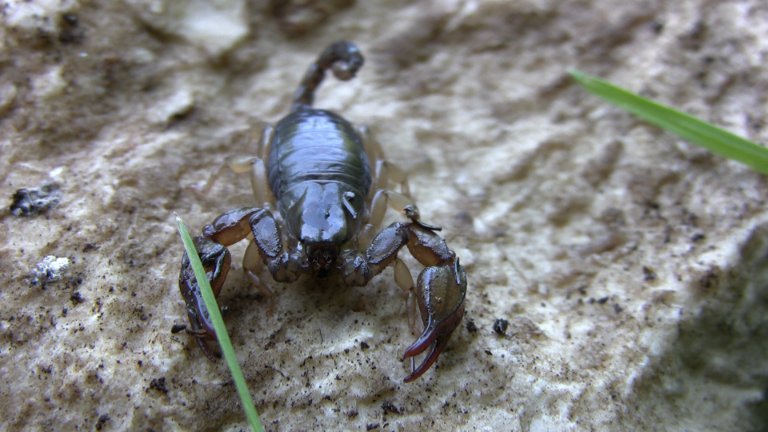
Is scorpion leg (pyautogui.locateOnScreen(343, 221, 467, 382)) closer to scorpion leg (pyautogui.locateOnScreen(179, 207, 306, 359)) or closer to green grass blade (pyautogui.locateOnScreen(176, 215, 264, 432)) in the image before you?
scorpion leg (pyautogui.locateOnScreen(179, 207, 306, 359))

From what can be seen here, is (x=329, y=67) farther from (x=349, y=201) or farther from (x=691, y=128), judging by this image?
(x=691, y=128)

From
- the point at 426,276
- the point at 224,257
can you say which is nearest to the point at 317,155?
the point at 224,257

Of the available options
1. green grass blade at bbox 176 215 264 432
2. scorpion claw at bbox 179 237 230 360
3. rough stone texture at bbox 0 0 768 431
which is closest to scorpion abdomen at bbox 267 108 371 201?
rough stone texture at bbox 0 0 768 431

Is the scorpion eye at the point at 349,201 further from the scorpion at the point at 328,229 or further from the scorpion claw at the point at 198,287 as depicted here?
the scorpion claw at the point at 198,287

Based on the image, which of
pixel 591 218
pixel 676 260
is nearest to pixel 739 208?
pixel 676 260

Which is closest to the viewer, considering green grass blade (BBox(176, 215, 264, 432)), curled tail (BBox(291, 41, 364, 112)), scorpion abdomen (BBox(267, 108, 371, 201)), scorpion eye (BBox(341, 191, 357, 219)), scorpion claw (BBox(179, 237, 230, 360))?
green grass blade (BBox(176, 215, 264, 432))

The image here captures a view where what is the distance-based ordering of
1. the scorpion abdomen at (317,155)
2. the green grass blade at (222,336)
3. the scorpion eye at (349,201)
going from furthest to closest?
the scorpion abdomen at (317,155)
the scorpion eye at (349,201)
the green grass blade at (222,336)

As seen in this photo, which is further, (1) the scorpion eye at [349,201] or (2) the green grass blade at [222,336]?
(1) the scorpion eye at [349,201]

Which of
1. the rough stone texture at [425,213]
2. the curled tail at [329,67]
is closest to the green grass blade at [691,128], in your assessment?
the rough stone texture at [425,213]
